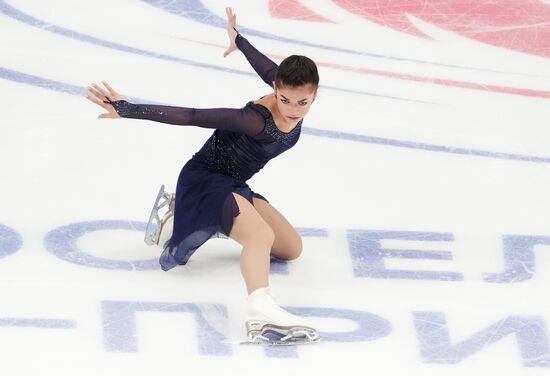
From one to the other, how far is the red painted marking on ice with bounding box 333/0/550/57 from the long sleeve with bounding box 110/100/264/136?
2.71 meters

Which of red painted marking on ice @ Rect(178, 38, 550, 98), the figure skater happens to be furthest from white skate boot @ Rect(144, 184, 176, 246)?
red painted marking on ice @ Rect(178, 38, 550, 98)

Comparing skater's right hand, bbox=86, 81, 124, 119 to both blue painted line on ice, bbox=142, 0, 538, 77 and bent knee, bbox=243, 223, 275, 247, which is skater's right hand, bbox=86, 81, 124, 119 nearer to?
bent knee, bbox=243, 223, 275, 247

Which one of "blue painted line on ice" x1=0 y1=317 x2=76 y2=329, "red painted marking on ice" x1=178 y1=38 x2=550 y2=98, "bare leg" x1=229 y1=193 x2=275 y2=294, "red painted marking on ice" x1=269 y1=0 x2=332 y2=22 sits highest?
"red painted marking on ice" x1=269 y1=0 x2=332 y2=22

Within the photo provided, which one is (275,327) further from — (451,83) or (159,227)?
(451,83)

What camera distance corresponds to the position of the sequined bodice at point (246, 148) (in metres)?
4.72

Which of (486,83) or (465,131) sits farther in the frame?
(486,83)

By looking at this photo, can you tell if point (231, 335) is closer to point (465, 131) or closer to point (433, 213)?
point (433, 213)

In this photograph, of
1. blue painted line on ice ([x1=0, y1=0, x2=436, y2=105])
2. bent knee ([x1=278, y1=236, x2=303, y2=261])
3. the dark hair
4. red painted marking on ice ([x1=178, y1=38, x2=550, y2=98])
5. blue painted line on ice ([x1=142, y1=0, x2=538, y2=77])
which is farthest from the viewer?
blue painted line on ice ([x1=142, y1=0, x2=538, y2=77])

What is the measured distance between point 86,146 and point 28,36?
120cm

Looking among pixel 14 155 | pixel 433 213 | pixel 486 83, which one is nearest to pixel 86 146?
pixel 14 155

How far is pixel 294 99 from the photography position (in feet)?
15.1

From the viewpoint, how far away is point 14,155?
18.5 ft

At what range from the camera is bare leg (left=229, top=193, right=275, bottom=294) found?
15.0ft

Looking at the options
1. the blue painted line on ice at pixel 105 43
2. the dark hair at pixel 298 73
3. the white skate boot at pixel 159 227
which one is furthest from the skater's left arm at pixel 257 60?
the blue painted line on ice at pixel 105 43
